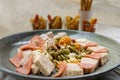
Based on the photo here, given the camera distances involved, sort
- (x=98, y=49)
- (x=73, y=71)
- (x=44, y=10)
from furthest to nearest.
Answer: (x=44, y=10) < (x=98, y=49) < (x=73, y=71)

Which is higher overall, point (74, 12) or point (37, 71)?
point (74, 12)

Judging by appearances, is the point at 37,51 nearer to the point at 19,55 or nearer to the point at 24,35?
the point at 19,55

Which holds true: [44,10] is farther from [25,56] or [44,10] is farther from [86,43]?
[25,56]

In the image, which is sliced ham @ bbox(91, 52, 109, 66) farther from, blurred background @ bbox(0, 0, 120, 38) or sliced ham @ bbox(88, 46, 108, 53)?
blurred background @ bbox(0, 0, 120, 38)

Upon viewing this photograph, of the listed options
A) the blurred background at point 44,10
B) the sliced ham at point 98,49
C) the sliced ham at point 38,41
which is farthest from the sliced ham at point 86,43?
the blurred background at point 44,10

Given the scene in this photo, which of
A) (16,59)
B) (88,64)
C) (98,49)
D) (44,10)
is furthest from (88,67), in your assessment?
(44,10)

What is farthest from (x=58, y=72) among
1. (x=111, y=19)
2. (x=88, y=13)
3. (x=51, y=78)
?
(x=111, y=19)

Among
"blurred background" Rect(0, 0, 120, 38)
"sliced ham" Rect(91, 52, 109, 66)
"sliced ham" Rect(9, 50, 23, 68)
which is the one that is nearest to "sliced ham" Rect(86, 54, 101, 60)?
"sliced ham" Rect(91, 52, 109, 66)

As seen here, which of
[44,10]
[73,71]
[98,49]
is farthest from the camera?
[44,10]
